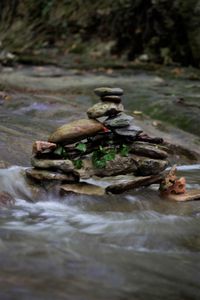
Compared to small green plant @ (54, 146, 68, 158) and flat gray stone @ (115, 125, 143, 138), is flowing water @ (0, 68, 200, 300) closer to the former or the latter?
small green plant @ (54, 146, 68, 158)

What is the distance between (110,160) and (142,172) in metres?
0.37

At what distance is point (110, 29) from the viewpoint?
1816 centimetres

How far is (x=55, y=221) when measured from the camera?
16.5 ft

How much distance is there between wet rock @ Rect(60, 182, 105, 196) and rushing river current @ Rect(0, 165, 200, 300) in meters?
0.08

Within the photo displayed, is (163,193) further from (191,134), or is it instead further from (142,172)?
(191,134)

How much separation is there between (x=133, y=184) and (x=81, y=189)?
0.57 m

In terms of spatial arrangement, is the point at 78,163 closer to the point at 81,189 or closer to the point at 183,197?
the point at 81,189

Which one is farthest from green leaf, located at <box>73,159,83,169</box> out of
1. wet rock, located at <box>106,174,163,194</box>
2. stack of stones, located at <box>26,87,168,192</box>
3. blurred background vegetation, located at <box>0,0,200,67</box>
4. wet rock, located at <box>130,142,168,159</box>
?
blurred background vegetation, located at <box>0,0,200,67</box>

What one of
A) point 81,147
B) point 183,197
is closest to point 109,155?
point 81,147

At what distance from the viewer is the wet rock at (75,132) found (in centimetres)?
593

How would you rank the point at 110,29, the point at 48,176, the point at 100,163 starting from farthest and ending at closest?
the point at 110,29
the point at 100,163
the point at 48,176

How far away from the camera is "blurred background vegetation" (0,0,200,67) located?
16.2m

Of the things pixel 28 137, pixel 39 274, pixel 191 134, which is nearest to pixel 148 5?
pixel 191 134

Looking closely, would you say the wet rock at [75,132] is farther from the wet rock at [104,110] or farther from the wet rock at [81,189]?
the wet rock at [81,189]
